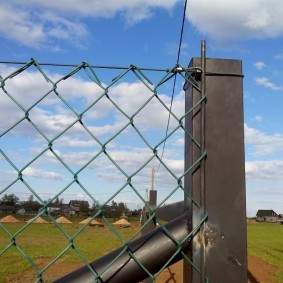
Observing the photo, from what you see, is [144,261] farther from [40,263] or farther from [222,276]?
[40,263]

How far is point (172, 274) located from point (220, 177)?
9356 mm

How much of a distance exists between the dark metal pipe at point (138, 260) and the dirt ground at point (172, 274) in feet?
29.1

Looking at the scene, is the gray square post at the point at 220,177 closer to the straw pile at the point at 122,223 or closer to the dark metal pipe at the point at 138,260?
the dark metal pipe at the point at 138,260

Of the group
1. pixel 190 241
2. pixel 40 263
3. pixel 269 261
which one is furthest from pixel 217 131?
pixel 269 261

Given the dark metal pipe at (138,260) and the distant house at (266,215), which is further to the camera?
the distant house at (266,215)

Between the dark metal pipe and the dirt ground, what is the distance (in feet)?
29.1

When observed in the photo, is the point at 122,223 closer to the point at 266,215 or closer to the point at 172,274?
the point at 172,274

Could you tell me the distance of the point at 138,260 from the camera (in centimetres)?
127

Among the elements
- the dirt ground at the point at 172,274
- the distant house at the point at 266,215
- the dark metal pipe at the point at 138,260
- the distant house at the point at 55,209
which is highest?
the distant house at the point at 266,215

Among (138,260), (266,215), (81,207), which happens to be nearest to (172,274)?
(138,260)

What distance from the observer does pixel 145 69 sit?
51.8 inches

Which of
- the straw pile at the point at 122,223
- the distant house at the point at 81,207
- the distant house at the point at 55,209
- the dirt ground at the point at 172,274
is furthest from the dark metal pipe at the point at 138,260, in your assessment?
the straw pile at the point at 122,223

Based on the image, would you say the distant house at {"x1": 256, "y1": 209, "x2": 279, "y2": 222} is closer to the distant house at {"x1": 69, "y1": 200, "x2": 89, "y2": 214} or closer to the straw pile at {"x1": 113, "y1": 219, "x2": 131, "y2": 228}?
the straw pile at {"x1": 113, "y1": 219, "x2": 131, "y2": 228}

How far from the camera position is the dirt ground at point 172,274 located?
33.4ft
